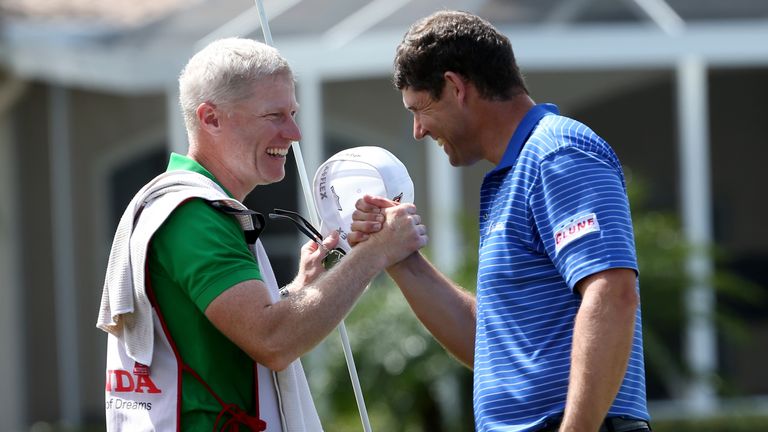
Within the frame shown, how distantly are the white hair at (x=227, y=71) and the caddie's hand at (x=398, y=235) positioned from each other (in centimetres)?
46

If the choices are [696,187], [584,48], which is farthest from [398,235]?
[696,187]

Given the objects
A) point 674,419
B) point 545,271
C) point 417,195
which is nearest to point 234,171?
point 545,271

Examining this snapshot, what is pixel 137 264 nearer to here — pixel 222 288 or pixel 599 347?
pixel 222 288

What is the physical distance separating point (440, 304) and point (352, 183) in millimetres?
406

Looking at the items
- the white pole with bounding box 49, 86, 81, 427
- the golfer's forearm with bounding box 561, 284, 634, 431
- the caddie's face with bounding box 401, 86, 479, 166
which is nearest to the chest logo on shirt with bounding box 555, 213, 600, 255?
the golfer's forearm with bounding box 561, 284, 634, 431

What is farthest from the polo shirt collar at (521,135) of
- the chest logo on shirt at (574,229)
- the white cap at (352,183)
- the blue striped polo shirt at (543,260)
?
the white cap at (352,183)

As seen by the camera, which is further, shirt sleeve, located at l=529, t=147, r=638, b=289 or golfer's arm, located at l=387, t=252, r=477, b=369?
golfer's arm, located at l=387, t=252, r=477, b=369

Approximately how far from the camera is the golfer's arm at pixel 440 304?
3.66 meters

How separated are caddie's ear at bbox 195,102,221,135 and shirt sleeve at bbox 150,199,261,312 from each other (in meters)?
0.26

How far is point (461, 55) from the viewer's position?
3.31m

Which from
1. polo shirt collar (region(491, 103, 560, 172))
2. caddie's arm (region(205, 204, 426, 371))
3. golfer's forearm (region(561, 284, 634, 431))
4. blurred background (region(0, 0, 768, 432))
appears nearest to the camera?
golfer's forearm (region(561, 284, 634, 431))

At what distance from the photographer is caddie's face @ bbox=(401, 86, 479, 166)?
339 centimetres

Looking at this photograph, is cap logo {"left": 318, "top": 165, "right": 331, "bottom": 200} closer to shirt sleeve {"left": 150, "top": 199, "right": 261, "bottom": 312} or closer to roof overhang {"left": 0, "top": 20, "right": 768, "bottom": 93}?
shirt sleeve {"left": 150, "top": 199, "right": 261, "bottom": 312}

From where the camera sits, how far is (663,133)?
14.9 metres
